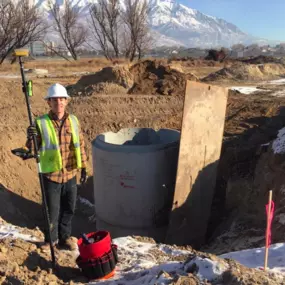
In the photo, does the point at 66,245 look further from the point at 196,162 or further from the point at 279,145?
the point at 279,145

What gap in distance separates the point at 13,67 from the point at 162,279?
95.8ft

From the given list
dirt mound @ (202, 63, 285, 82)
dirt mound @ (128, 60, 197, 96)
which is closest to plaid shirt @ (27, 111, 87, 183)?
dirt mound @ (128, 60, 197, 96)

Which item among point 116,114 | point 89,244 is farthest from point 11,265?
point 116,114

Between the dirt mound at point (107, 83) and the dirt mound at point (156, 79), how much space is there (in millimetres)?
343

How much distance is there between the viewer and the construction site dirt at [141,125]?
569 centimetres

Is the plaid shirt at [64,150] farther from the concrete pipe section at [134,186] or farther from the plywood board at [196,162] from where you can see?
the plywood board at [196,162]

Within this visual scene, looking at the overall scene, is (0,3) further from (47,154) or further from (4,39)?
(47,154)

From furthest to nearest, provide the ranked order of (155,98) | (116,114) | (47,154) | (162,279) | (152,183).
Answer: (155,98), (116,114), (152,183), (47,154), (162,279)

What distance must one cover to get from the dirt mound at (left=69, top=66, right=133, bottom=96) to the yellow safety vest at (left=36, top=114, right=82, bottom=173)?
9255 millimetres

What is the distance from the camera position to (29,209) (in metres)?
8.27

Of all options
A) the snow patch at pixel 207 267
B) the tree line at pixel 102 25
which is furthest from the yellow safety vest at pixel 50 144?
the tree line at pixel 102 25

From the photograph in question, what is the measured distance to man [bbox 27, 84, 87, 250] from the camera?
4.03 metres

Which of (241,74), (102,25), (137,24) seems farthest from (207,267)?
(102,25)

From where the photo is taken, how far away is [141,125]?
11.6 m
